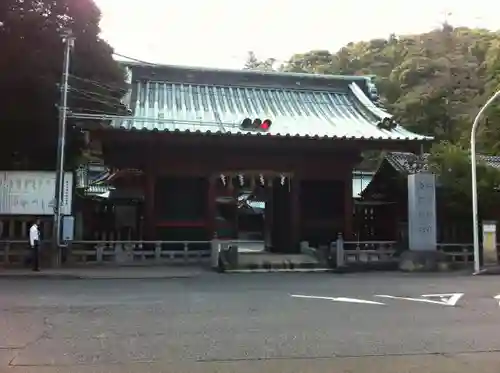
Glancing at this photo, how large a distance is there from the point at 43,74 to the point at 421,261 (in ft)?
49.6

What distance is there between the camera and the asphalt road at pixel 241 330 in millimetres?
6344

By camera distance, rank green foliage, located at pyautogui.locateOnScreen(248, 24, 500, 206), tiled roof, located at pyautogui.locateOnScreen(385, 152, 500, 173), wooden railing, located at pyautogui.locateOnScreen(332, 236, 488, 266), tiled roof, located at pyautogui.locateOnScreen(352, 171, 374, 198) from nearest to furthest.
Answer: wooden railing, located at pyautogui.locateOnScreen(332, 236, 488, 266) < green foliage, located at pyautogui.locateOnScreen(248, 24, 500, 206) < tiled roof, located at pyautogui.locateOnScreen(385, 152, 500, 173) < tiled roof, located at pyautogui.locateOnScreen(352, 171, 374, 198)

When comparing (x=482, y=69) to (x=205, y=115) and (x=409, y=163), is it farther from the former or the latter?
(x=205, y=115)

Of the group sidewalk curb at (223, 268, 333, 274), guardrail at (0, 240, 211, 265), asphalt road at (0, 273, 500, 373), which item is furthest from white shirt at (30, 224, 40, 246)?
sidewalk curb at (223, 268, 333, 274)

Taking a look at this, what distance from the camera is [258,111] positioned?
23.7 metres

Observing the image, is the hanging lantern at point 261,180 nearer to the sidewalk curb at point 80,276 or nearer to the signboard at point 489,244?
the sidewalk curb at point 80,276

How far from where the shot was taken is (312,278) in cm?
1691

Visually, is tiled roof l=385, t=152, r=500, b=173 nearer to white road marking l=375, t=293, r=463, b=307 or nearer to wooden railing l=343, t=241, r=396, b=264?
wooden railing l=343, t=241, r=396, b=264

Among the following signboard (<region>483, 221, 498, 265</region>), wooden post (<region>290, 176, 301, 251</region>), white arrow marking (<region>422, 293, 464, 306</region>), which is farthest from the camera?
wooden post (<region>290, 176, 301, 251</region>)

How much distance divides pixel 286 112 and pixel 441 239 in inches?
332

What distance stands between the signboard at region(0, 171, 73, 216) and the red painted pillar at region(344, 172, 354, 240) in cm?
1068

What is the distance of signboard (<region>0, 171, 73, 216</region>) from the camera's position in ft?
63.2

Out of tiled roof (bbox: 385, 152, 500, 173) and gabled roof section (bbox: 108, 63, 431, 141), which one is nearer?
gabled roof section (bbox: 108, 63, 431, 141)

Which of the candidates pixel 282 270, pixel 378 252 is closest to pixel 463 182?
pixel 378 252
